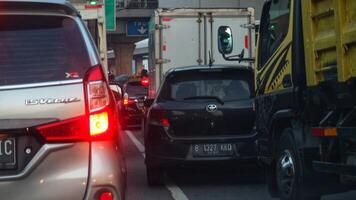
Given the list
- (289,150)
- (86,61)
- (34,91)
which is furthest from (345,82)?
(34,91)

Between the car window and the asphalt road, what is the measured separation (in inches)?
384

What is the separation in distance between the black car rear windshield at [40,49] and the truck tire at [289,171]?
2.82 metres

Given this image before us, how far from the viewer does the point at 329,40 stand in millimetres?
5137

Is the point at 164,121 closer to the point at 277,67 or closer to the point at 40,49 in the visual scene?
the point at 277,67

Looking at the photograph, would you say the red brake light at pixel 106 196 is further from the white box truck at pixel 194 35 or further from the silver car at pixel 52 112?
the white box truck at pixel 194 35

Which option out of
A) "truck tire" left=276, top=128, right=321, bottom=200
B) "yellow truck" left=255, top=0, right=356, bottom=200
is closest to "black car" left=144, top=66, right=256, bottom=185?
"yellow truck" left=255, top=0, right=356, bottom=200

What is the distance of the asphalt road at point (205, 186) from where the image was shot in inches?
315

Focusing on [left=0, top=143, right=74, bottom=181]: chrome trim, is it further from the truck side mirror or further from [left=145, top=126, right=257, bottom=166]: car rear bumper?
the truck side mirror

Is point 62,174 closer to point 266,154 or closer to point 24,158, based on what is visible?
point 24,158

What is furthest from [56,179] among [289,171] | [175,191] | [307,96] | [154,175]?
[154,175]

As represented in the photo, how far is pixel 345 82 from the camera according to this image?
488 cm

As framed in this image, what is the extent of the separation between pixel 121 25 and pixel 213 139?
4152 cm

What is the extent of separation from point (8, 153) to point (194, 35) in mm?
12133

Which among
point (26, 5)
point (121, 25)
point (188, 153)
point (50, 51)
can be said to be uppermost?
point (121, 25)
